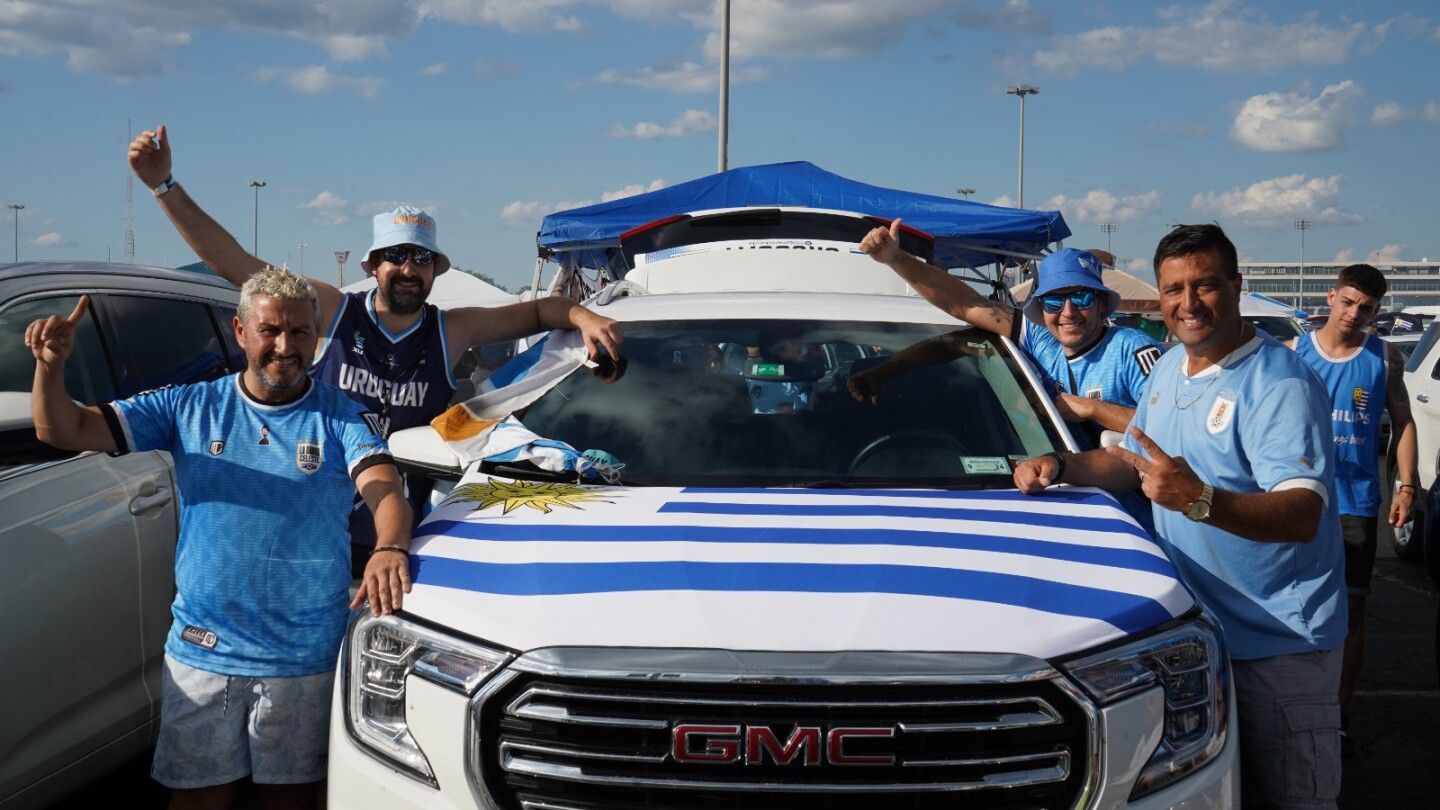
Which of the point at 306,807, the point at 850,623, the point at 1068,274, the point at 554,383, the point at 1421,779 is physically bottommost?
the point at 1421,779

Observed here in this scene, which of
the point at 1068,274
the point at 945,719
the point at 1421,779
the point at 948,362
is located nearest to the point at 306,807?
the point at 945,719

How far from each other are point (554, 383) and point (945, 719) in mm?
2030

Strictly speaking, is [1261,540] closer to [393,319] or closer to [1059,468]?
[1059,468]

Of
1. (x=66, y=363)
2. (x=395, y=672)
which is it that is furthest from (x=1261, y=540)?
(x=66, y=363)

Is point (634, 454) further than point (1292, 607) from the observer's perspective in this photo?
Yes

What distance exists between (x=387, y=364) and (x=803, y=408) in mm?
1448

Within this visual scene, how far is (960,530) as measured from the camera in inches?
120

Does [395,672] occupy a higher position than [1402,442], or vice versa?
[1402,442]

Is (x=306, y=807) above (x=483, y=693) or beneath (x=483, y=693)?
beneath

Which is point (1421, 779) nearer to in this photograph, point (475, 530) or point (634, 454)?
point (634, 454)

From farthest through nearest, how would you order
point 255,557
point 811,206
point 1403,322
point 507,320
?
point 1403,322, point 811,206, point 507,320, point 255,557

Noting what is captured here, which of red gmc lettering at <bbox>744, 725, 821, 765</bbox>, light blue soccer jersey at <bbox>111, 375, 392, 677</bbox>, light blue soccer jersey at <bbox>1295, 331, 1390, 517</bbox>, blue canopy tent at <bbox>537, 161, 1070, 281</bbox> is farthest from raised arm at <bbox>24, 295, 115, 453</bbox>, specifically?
blue canopy tent at <bbox>537, 161, 1070, 281</bbox>

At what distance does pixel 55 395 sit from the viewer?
2.95 m

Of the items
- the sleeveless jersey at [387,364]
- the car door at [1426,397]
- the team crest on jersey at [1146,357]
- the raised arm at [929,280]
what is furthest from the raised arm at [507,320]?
the car door at [1426,397]
